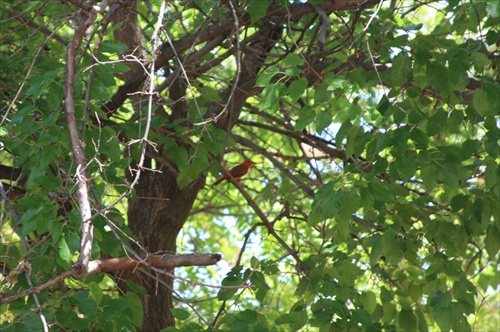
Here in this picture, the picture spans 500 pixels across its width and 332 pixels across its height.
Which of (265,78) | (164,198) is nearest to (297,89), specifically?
(265,78)

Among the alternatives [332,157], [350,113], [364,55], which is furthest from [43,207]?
[332,157]

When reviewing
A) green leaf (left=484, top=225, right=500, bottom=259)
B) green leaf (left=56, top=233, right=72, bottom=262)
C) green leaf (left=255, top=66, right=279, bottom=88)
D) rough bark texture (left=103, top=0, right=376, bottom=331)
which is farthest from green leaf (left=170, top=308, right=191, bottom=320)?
green leaf (left=484, top=225, right=500, bottom=259)

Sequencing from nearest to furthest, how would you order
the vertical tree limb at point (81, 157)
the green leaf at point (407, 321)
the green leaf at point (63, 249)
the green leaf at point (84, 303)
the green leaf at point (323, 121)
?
1. the vertical tree limb at point (81, 157)
2. the green leaf at point (63, 249)
3. the green leaf at point (84, 303)
4. the green leaf at point (323, 121)
5. the green leaf at point (407, 321)

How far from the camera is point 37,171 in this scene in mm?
3000

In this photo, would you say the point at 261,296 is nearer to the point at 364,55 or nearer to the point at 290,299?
the point at 364,55

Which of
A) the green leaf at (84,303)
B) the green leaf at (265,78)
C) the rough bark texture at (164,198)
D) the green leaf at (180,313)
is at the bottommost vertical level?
the green leaf at (180,313)

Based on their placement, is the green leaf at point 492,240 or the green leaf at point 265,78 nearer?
the green leaf at point 265,78

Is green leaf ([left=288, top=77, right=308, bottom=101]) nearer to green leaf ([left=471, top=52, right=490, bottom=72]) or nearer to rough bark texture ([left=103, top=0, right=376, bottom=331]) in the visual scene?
green leaf ([left=471, top=52, right=490, bottom=72])

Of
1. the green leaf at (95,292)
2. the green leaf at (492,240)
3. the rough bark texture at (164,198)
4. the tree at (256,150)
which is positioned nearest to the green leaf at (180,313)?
the tree at (256,150)

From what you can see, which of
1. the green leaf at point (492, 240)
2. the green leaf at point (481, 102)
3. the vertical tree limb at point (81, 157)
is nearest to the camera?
the vertical tree limb at point (81, 157)

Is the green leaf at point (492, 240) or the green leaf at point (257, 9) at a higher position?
the green leaf at point (257, 9)

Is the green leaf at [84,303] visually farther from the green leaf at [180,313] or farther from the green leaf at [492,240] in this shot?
the green leaf at [492,240]

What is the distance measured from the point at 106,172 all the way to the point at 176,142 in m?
0.75

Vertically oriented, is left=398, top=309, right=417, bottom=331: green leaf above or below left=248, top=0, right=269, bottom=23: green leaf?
below
